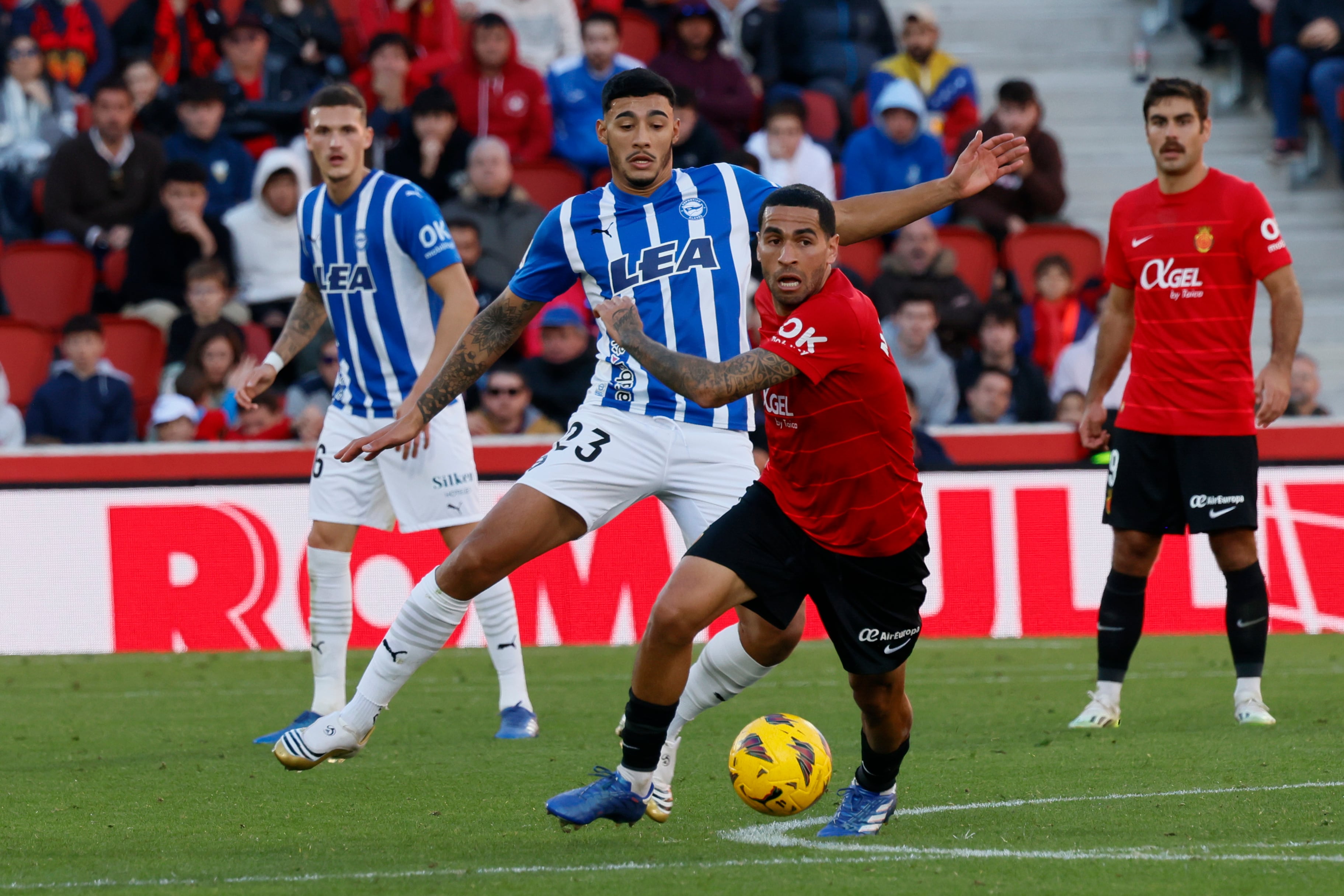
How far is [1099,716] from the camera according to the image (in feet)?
23.6

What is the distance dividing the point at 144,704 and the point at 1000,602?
5107 mm

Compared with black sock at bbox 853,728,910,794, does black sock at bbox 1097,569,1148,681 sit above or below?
below

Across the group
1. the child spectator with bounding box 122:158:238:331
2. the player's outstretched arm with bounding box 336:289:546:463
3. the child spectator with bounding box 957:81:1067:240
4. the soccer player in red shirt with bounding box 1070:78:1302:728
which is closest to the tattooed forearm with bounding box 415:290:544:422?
the player's outstretched arm with bounding box 336:289:546:463

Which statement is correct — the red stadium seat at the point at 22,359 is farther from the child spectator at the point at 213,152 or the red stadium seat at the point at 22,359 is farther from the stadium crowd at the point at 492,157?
the child spectator at the point at 213,152

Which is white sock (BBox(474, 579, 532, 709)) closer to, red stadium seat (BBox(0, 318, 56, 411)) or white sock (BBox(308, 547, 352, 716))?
white sock (BBox(308, 547, 352, 716))

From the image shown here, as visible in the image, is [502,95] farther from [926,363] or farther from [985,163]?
[985,163]

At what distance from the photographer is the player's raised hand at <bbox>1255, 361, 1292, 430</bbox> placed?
682cm

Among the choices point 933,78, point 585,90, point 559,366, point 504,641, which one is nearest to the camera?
point 504,641

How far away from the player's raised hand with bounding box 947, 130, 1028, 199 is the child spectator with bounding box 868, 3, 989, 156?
1042cm

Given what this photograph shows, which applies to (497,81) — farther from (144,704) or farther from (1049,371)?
(144,704)

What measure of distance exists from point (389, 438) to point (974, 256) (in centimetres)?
970

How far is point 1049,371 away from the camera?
1347cm

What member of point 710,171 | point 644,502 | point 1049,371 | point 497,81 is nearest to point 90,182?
point 497,81

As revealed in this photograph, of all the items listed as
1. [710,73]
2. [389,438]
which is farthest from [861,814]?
[710,73]
